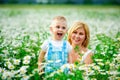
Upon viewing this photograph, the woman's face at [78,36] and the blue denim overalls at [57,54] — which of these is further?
the woman's face at [78,36]

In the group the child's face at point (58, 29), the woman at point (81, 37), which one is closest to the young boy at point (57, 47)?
the child's face at point (58, 29)

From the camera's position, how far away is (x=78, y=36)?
4.88 meters

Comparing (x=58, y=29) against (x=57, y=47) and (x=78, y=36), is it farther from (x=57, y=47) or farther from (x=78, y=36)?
(x=78, y=36)

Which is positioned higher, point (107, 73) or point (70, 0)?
point (70, 0)

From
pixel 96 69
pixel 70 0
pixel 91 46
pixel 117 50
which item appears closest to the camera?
pixel 96 69

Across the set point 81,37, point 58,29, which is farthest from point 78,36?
point 58,29

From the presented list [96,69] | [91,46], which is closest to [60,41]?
[96,69]

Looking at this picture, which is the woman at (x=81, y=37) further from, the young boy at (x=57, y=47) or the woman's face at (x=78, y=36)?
the young boy at (x=57, y=47)

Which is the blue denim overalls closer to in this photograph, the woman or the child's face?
the child's face

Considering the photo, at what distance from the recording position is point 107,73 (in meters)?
4.06

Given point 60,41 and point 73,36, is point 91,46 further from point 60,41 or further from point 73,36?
point 60,41

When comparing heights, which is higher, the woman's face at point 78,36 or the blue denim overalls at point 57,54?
the woman's face at point 78,36

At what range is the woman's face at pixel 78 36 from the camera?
16.0ft

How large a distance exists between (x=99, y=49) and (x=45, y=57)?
3.71 feet
